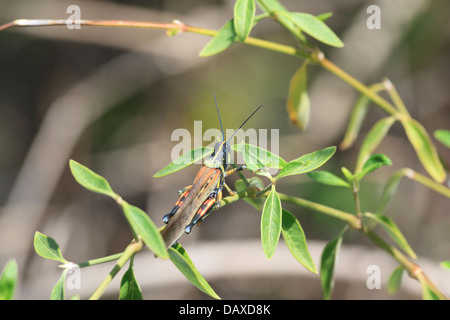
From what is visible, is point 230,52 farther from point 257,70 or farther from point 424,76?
point 424,76

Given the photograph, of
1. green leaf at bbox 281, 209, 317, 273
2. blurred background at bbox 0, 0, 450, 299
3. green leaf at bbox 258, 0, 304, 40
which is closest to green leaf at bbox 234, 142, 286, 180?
green leaf at bbox 281, 209, 317, 273

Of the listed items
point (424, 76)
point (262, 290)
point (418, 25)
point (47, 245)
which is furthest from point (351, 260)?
point (47, 245)

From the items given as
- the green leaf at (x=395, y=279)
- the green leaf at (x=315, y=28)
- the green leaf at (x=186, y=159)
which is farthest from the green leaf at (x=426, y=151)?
the green leaf at (x=186, y=159)

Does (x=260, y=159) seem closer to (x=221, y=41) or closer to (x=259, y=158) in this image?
(x=259, y=158)

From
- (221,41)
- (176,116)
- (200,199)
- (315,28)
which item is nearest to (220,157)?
(200,199)

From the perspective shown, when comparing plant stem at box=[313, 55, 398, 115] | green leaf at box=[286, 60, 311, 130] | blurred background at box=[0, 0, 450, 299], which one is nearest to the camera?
plant stem at box=[313, 55, 398, 115]

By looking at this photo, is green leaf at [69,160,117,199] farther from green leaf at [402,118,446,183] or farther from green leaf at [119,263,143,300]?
green leaf at [402,118,446,183]
